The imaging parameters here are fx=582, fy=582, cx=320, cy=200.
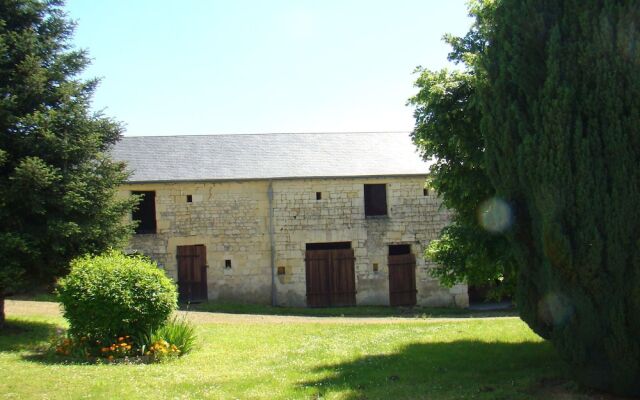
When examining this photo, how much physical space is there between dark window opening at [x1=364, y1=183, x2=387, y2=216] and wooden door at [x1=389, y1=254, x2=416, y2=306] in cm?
153

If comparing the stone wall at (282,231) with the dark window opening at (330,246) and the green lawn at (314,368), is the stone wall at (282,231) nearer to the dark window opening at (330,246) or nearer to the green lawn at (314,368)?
the dark window opening at (330,246)

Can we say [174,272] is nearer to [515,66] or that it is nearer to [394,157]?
[394,157]

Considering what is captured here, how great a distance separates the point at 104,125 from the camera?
36.0ft

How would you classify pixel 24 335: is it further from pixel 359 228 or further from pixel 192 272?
pixel 359 228

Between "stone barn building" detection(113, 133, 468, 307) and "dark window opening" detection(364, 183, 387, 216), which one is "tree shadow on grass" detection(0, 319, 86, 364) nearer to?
"stone barn building" detection(113, 133, 468, 307)

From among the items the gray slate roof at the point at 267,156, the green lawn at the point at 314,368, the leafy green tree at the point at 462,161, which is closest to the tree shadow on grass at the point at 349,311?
the gray slate roof at the point at 267,156

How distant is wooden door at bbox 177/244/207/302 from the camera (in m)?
17.6

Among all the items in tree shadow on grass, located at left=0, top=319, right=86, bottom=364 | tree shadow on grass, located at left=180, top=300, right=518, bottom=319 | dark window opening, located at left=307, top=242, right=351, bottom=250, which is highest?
dark window opening, located at left=307, top=242, right=351, bottom=250

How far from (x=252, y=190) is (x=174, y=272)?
11.2ft

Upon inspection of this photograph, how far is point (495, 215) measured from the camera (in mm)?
7125

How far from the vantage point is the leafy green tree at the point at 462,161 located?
7930mm

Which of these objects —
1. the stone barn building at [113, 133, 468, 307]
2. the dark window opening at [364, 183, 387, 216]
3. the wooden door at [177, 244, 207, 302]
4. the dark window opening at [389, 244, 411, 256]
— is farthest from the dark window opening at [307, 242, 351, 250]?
the wooden door at [177, 244, 207, 302]

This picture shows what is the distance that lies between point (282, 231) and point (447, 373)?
1115cm

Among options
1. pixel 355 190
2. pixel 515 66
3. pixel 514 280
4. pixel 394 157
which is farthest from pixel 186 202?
pixel 515 66
